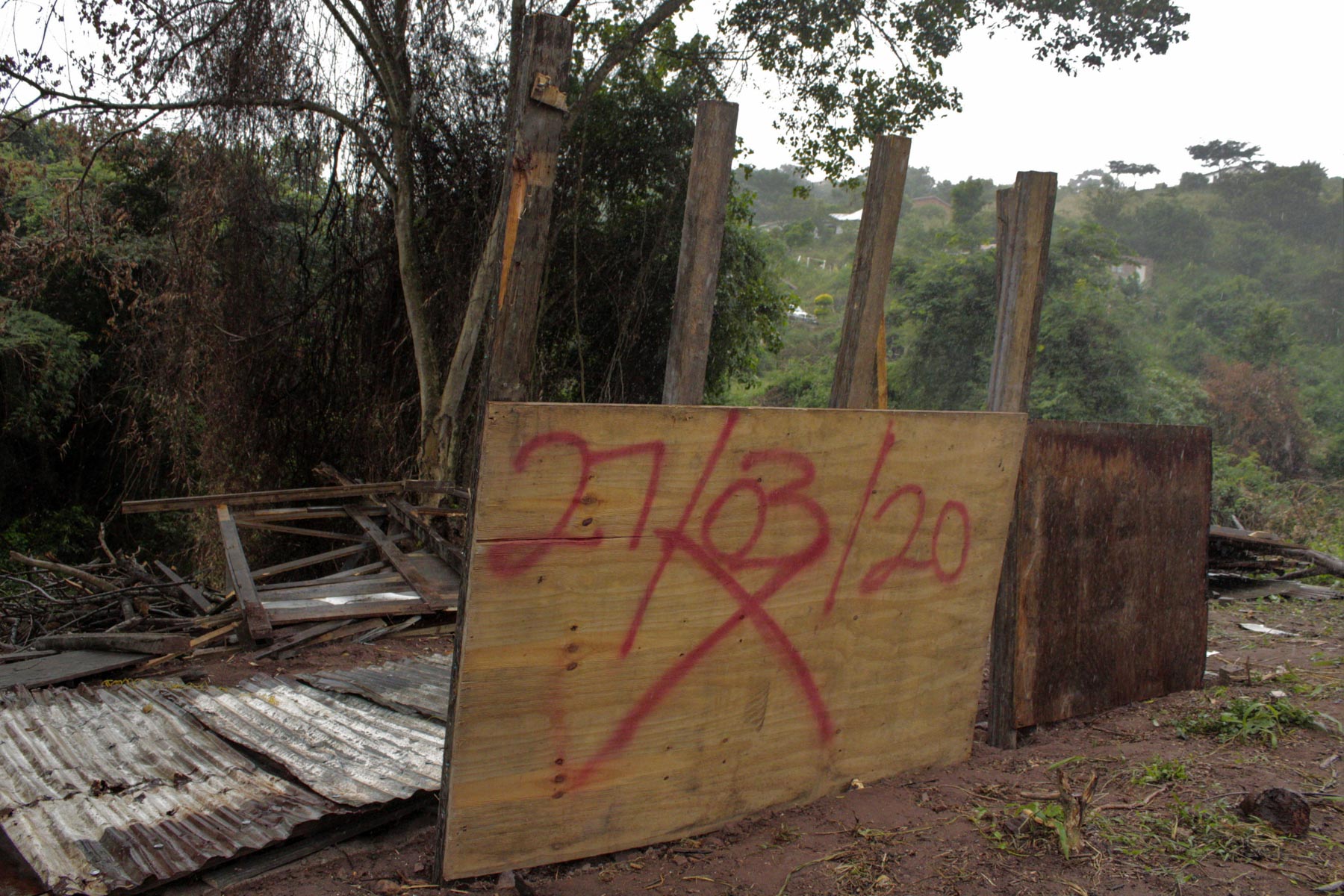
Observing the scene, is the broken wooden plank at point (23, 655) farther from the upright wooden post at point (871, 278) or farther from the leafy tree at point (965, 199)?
the leafy tree at point (965, 199)

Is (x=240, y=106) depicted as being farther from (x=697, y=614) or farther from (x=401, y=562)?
(x=697, y=614)

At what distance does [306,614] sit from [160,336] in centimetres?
649

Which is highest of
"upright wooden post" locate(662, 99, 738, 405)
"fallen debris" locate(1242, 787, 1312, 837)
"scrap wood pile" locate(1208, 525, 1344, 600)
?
"upright wooden post" locate(662, 99, 738, 405)

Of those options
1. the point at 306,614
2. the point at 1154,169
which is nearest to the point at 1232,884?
the point at 306,614

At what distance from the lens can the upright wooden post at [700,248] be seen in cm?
306

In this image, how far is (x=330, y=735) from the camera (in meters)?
3.43

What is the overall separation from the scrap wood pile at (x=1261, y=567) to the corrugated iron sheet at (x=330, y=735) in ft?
20.9

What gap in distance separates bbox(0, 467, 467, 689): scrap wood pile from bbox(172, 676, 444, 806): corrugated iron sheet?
946 mm

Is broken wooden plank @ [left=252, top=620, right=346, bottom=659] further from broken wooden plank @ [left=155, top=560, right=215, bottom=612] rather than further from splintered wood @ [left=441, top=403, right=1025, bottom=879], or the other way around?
splintered wood @ [left=441, top=403, right=1025, bottom=879]

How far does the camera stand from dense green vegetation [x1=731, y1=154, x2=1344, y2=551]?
62.3ft

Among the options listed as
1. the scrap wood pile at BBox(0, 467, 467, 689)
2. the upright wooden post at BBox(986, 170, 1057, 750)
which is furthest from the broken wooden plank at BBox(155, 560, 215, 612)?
the upright wooden post at BBox(986, 170, 1057, 750)

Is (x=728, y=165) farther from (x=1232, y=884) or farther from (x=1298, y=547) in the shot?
(x=1298, y=547)

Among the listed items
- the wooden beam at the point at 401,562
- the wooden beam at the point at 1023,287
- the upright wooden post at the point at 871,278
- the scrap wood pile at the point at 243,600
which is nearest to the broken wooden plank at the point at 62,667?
the scrap wood pile at the point at 243,600

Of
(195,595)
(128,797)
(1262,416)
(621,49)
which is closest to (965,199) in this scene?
(1262,416)
